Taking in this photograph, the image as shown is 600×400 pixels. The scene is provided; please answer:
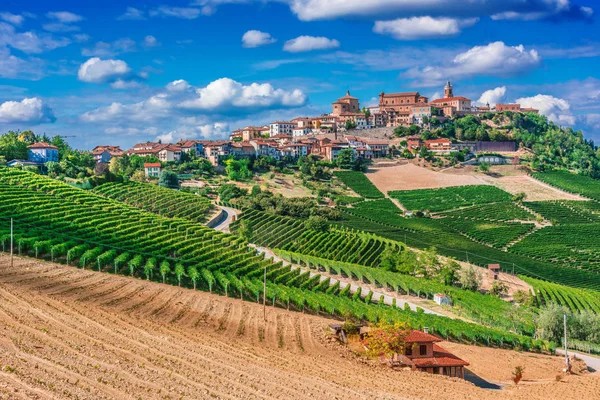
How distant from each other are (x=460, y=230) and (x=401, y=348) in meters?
54.2

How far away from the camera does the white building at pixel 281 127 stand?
151500 mm

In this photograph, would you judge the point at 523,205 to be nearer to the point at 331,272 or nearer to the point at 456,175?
the point at 456,175

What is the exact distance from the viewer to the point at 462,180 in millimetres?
114625

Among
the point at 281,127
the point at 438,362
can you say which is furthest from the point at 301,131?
the point at 438,362

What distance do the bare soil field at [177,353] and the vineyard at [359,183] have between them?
6655 centimetres

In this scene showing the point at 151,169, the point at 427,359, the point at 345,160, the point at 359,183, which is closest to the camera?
the point at 427,359

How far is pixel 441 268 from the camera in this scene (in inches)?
2238

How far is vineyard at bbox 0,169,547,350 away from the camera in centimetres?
3628

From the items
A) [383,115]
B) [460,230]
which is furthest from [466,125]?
[460,230]

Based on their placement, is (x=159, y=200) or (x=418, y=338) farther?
(x=159, y=200)

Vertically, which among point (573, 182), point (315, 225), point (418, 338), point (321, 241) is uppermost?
point (573, 182)

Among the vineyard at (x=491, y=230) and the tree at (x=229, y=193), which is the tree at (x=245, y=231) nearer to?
the tree at (x=229, y=193)

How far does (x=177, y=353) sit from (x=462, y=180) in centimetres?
10026

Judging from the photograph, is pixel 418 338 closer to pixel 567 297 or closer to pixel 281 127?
pixel 567 297
